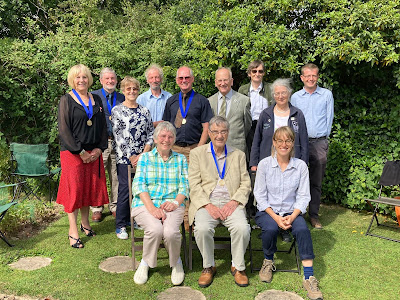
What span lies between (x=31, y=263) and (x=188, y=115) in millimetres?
2633

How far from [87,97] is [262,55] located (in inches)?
115

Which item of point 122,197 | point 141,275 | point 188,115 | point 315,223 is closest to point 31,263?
point 122,197

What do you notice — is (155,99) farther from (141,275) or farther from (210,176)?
(141,275)

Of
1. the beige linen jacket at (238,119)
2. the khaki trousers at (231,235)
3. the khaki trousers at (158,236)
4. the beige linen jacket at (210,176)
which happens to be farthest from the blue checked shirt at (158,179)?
the beige linen jacket at (238,119)

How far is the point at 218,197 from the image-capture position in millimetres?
4227

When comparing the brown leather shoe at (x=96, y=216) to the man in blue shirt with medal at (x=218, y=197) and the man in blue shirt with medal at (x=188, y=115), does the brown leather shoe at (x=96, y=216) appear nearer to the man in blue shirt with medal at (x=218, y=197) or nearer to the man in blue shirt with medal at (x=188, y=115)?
the man in blue shirt with medal at (x=188, y=115)

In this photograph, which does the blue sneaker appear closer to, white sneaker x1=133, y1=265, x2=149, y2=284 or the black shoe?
white sneaker x1=133, y1=265, x2=149, y2=284

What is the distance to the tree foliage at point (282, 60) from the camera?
578 centimetres

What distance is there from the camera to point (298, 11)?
6.54 m

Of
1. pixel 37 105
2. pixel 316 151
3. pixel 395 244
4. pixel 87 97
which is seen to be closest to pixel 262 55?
pixel 316 151

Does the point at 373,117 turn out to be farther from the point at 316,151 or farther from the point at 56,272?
the point at 56,272

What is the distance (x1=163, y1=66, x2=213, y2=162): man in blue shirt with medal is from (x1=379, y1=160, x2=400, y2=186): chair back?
8.91 feet

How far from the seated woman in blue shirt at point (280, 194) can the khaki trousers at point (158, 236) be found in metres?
0.91

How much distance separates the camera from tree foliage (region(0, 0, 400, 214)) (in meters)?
5.78
